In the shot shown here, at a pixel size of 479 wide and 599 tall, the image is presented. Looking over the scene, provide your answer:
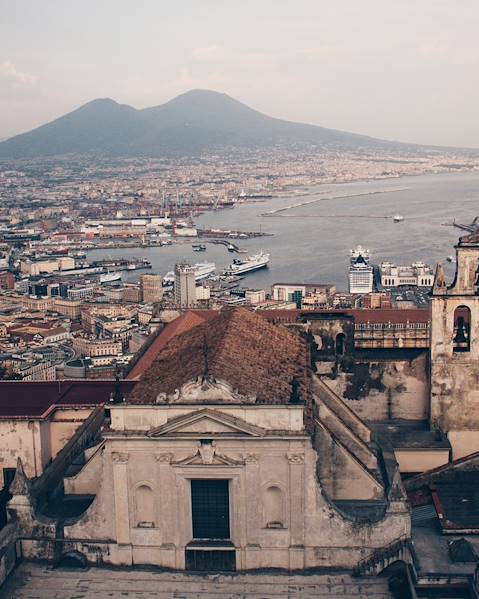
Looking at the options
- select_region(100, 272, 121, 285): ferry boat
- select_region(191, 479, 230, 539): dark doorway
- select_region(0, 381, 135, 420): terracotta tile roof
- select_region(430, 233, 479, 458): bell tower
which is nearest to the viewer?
select_region(191, 479, 230, 539): dark doorway

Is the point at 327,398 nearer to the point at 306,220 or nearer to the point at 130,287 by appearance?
the point at 130,287

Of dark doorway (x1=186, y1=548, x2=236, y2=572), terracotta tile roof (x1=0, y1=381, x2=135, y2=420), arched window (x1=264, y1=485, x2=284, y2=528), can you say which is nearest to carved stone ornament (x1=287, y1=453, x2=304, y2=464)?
arched window (x1=264, y1=485, x2=284, y2=528)

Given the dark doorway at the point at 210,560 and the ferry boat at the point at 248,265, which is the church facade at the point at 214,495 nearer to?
the dark doorway at the point at 210,560

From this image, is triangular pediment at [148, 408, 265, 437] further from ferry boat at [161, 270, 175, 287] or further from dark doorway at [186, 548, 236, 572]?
ferry boat at [161, 270, 175, 287]

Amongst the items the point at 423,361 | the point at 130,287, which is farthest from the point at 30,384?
the point at 130,287

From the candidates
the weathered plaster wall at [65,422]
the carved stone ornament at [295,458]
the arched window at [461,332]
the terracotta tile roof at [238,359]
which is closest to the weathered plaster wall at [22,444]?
the weathered plaster wall at [65,422]

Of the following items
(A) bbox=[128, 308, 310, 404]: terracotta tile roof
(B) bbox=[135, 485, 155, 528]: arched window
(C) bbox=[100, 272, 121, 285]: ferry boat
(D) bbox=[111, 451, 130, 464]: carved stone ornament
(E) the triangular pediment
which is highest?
(A) bbox=[128, 308, 310, 404]: terracotta tile roof
